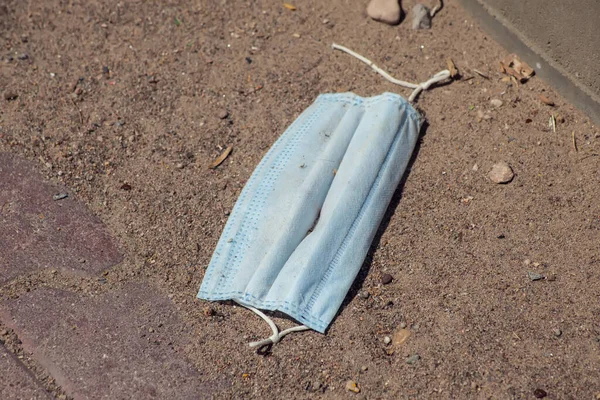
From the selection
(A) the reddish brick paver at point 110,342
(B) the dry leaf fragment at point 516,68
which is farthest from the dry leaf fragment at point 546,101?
(A) the reddish brick paver at point 110,342

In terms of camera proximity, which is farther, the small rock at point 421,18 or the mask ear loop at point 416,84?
the small rock at point 421,18

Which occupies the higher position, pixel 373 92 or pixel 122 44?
pixel 122 44

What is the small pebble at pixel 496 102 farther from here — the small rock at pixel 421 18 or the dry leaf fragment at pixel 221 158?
the dry leaf fragment at pixel 221 158

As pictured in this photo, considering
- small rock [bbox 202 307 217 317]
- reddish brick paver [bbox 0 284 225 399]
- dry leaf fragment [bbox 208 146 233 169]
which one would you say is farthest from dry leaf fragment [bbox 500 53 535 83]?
reddish brick paver [bbox 0 284 225 399]

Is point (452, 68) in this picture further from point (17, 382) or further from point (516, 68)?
point (17, 382)

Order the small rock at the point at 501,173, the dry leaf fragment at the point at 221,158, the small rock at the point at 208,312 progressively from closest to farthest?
the small rock at the point at 208,312 < the small rock at the point at 501,173 < the dry leaf fragment at the point at 221,158

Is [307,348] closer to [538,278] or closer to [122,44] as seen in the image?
[538,278]

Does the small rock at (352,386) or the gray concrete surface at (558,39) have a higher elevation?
the gray concrete surface at (558,39)

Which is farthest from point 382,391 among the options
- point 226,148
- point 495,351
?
point 226,148
